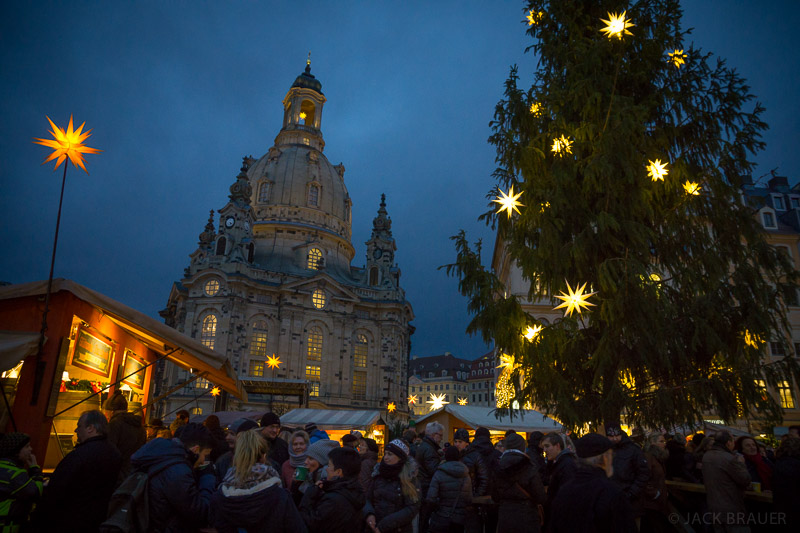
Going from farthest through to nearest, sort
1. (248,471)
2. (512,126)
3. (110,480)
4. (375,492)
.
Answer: (512,126) < (375,492) < (110,480) < (248,471)

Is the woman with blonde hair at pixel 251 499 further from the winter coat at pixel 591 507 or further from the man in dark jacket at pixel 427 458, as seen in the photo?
the man in dark jacket at pixel 427 458

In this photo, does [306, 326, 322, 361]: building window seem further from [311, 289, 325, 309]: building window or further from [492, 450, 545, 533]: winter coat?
[492, 450, 545, 533]: winter coat

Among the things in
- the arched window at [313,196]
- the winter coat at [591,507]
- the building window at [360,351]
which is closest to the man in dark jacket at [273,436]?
the winter coat at [591,507]

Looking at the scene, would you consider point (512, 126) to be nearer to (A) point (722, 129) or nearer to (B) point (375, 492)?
(A) point (722, 129)

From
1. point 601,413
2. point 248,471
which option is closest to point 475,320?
point 601,413

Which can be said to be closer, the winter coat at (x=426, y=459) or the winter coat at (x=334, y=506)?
the winter coat at (x=334, y=506)

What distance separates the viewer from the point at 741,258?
8398 millimetres

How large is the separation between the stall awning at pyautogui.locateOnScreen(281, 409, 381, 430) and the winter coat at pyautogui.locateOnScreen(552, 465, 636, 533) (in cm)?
1431

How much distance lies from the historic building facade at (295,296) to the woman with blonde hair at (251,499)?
3522 centimetres

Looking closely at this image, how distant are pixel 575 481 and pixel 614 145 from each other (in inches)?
273

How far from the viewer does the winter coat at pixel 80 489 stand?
398 centimetres

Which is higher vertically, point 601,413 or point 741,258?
point 741,258

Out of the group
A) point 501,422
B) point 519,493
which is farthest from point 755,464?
point 501,422

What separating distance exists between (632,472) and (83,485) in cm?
600
